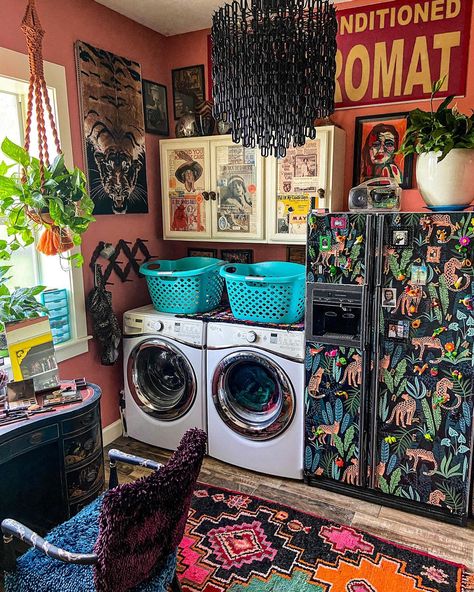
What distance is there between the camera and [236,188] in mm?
3092

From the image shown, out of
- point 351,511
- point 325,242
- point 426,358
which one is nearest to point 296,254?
point 325,242

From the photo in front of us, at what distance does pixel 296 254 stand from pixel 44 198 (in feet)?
5.69

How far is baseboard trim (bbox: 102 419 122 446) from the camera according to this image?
10.6 feet

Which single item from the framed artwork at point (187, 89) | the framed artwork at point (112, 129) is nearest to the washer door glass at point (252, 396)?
the framed artwork at point (112, 129)

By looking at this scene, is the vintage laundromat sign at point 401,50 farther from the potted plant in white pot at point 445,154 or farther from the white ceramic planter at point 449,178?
the white ceramic planter at point 449,178

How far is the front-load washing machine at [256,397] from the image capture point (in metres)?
2.71

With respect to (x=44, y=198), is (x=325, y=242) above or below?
below

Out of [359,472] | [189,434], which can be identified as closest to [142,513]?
[189,434]

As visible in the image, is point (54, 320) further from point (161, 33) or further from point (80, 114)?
point (161, 33)

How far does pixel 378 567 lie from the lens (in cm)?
215

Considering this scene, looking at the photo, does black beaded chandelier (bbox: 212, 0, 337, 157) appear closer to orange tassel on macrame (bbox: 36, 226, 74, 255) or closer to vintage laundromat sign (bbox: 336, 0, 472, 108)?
orange tassel on macrame (bbox: 36, 226, 74, 255)

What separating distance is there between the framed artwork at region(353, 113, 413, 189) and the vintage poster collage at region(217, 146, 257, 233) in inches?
26.8

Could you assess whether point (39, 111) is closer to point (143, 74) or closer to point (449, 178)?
point (143, 74)

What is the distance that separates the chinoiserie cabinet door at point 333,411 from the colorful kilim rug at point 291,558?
314mm
